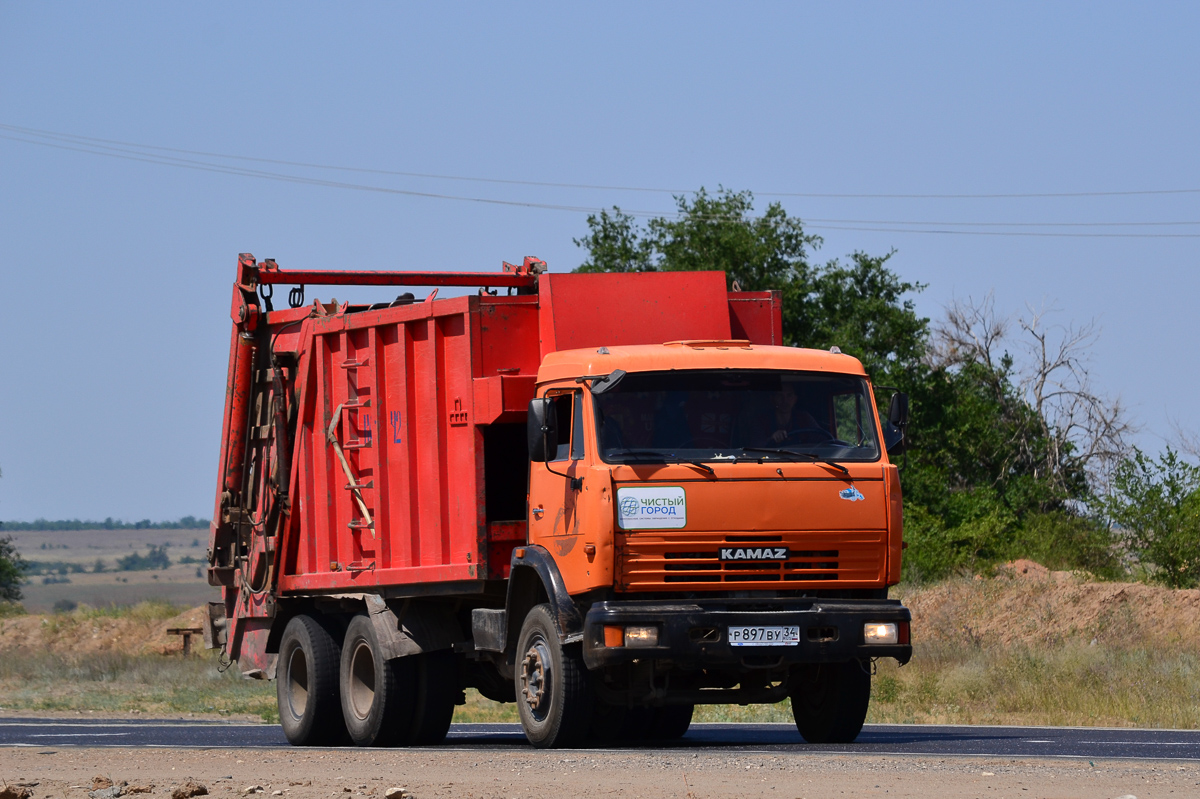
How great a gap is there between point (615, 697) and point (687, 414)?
2.02 m

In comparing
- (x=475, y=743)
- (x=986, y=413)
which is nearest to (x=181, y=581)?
(x=986, y=413)

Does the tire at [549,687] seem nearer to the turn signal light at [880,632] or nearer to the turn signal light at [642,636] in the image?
the turn signal light at [642,636]

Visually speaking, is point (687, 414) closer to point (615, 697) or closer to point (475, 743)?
point (615, 697)

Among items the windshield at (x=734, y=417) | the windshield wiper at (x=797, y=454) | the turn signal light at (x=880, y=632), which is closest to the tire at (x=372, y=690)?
the windshield at (x=734, y=417)

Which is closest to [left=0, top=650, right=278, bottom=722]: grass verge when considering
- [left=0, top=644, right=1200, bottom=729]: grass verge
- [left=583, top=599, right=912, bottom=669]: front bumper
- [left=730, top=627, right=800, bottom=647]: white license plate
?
[left=0, top=644, right=1200, bottom=729]: grass verge

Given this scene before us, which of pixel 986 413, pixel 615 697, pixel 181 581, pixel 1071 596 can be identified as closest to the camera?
pixel 615 697

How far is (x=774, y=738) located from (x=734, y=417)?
378 centimetres

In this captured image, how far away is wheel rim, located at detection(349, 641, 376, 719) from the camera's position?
14508 millimetres

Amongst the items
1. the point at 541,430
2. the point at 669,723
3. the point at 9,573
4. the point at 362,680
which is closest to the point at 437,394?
the point at 541,430

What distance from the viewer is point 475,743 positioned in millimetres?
14531

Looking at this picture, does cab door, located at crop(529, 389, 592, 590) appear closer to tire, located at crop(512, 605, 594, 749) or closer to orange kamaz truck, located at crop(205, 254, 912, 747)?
orange kamaz truck, located at crop(205, 254, 912, 747)

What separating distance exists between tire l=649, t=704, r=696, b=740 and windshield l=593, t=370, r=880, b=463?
3794 millimetres

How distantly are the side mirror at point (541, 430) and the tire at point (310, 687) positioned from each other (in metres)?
4.14

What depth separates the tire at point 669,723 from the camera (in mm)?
14641
